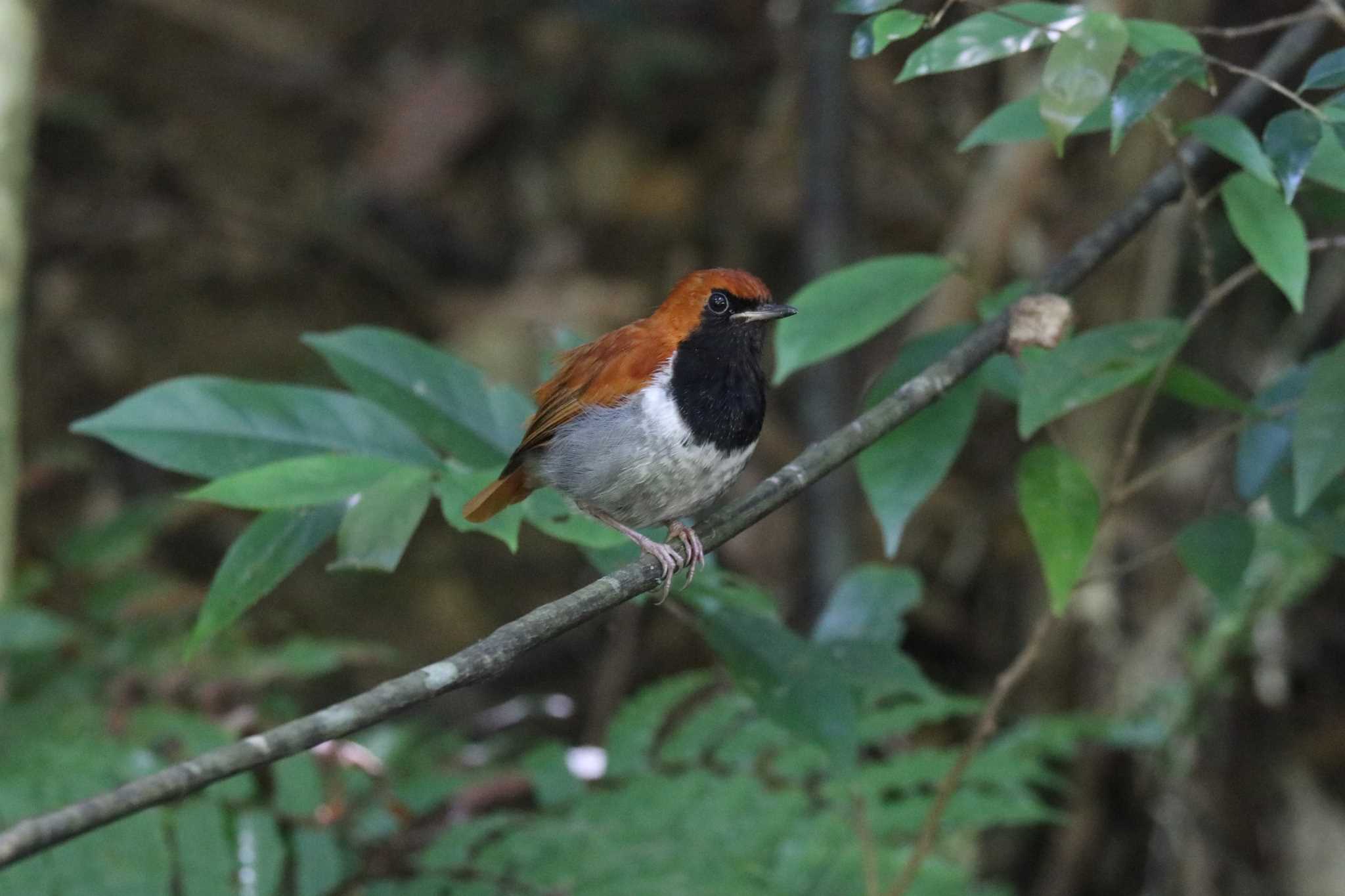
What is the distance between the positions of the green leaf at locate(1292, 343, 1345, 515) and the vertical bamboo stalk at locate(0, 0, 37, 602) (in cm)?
329

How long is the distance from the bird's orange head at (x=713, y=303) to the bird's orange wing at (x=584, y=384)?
0.04m

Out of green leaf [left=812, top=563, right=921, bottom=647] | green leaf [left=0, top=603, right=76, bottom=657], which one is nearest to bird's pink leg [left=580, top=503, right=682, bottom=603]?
green leaf [left=812, top=563, right=921, bottom=647]

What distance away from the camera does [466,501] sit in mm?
2062

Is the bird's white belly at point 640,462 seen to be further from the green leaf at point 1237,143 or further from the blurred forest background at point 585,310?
the green leaf at point 1237,143

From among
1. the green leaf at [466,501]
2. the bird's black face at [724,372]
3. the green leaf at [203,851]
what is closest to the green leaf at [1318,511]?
the bird's black face at [724,372]

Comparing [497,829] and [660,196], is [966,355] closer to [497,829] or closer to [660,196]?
[497,829]

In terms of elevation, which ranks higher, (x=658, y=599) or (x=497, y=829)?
(x=658, y=599)

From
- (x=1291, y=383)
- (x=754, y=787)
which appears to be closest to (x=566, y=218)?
(x=754, y=787)

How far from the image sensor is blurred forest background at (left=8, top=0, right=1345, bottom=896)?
4.50m

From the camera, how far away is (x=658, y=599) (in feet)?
7.13

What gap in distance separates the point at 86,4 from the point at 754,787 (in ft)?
21.4

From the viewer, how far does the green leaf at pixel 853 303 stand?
7.36 ft

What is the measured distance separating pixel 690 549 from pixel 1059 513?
0.62 metres

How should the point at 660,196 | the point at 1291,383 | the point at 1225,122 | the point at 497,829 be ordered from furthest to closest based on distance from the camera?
1. the point at 660,196
2. the point at 497,829
3. the point at 1291,383
4. the point at 1225,122
